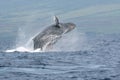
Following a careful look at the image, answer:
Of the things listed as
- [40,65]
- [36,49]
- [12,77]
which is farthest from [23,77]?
[36,49]

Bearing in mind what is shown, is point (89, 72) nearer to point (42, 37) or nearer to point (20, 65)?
point (20, 65)

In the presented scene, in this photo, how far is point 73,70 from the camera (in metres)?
30.2

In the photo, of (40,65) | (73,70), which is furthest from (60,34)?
(73,70)

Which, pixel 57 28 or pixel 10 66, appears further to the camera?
pixel 57 28

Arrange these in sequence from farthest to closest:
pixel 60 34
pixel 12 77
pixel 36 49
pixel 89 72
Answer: pixel 36 49
pixel 60 34
pixel 89 72
pixel 12 77

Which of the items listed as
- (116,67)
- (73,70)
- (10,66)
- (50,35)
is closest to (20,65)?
(10,66)

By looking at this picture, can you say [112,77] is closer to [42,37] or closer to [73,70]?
[73,70]

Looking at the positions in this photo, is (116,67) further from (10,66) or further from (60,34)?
(60,34)

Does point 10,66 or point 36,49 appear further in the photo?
point 36,49

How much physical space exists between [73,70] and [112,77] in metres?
4.08

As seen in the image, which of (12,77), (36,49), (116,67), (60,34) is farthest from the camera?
(36,49)

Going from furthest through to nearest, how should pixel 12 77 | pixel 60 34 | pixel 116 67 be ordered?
pixel 60 34, pixel 116 67, pixel 12 77

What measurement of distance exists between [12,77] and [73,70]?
16.8 ft

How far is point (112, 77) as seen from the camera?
88.0 feet
